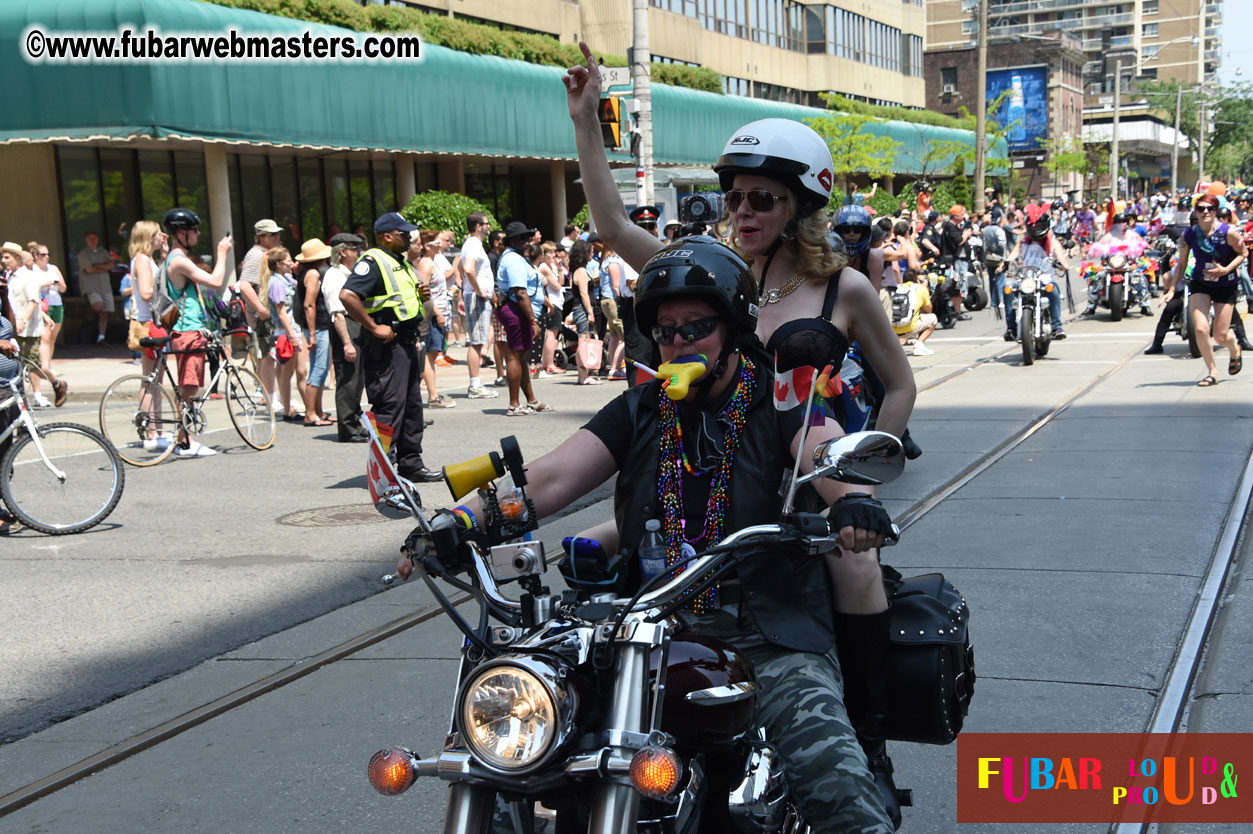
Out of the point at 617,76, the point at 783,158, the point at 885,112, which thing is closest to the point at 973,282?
the point at 617,76

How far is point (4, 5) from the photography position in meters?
21.0

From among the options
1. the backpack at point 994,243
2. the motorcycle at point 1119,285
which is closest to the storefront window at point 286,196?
the backpack at point 994,243

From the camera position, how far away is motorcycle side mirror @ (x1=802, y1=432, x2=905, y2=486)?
2455 millimetres

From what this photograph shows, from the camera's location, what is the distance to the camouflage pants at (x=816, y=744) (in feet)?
8.70

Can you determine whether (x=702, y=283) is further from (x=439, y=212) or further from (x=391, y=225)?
(x=439, y=212)

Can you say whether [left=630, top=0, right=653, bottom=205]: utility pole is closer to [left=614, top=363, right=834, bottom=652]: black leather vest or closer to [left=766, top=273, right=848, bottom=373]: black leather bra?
[left=614, top=363, right=834, bottom=652]: black leather vest

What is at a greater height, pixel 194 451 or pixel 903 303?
pixel 903 303

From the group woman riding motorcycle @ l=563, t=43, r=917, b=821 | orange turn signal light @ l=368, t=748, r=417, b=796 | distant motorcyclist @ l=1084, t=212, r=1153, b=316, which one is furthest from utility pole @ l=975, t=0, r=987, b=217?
orange turn signal light @ l=368, t=748, r=417, b=796

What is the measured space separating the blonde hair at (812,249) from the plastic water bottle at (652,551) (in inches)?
51.6

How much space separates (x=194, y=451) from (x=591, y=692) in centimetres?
989

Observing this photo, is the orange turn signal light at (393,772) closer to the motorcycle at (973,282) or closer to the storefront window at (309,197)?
the motorcycle at (973,282)

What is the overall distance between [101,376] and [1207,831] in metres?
17.0

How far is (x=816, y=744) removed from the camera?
8.82 feet

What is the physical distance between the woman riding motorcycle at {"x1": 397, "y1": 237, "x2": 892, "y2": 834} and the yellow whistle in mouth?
7cm
